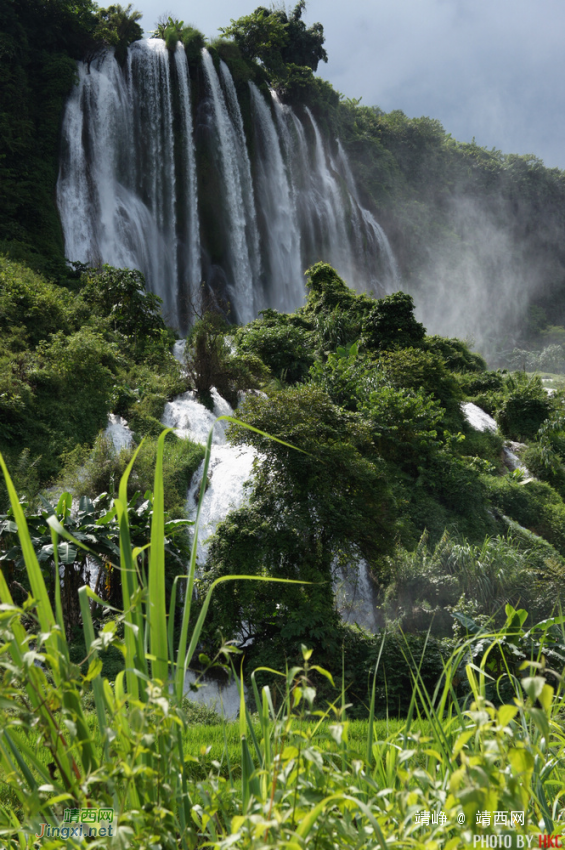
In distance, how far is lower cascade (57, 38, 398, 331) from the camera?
20.5 meters

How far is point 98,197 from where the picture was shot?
2056 centimetres

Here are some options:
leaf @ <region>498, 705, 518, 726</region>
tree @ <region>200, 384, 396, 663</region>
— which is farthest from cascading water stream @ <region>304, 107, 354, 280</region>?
leaf @ <region>498, 705, 518, 726</region>

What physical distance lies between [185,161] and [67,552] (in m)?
23.1

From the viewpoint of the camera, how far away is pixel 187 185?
23.6 m

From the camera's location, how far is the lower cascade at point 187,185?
67.4ft

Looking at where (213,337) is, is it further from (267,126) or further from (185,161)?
(267,126)

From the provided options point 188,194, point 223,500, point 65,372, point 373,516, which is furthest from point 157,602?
point 188,194

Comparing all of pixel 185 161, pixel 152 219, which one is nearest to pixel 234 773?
pixel 152 219

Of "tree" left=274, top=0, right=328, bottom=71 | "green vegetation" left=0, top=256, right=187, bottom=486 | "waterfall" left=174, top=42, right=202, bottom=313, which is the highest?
"tree" left=274, top=0, right=328, bottom=71

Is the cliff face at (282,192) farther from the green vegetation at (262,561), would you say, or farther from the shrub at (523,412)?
the shrub at (523,412)

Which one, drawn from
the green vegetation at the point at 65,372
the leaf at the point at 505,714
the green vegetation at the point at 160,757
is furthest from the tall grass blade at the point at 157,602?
the green vegetation at the point at 65,372

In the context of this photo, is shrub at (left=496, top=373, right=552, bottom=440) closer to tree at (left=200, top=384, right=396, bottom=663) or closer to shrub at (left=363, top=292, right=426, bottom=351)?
shrub at (left=363, top=292, right=426, bottom=351)

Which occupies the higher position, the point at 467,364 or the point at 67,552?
the point at 467,364

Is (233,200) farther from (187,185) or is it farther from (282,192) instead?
(282,192)
